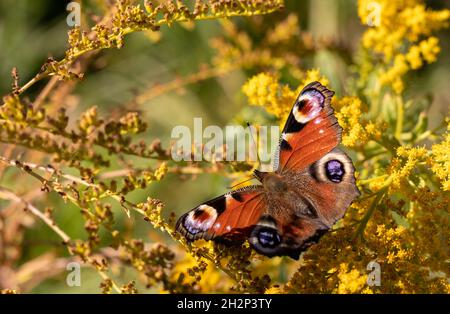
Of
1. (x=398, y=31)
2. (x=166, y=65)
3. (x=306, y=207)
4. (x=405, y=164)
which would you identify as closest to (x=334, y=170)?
(x=306, y=207)

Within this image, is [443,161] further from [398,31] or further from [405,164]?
[398,31]

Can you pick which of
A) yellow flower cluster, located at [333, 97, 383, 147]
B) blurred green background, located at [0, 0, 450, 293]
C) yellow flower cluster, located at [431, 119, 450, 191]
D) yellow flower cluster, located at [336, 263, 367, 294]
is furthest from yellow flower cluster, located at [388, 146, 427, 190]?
blurred green background, located at [0, 0, 450, 293]

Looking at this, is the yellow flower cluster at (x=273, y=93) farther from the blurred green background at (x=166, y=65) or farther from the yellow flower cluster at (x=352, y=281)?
the blurred green background at (x=166, y=65)

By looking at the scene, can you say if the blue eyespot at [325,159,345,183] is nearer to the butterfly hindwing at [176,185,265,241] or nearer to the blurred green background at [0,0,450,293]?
the butterfly hindwing at [176,185,265,241]

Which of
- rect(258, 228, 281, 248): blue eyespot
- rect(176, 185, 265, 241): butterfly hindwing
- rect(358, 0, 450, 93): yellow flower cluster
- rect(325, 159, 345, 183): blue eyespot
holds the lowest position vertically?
rect(258, 228, 281, 248): blue eyespot

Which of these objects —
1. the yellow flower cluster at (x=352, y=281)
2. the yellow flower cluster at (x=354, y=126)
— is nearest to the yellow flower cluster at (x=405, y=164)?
the yellow flower cluster at (x=354, y=126)

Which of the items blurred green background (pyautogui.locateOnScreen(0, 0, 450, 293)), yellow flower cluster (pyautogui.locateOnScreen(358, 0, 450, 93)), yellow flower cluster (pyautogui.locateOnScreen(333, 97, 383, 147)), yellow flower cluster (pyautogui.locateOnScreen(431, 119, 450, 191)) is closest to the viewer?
yellow flower cluster (pyautogui.locateOnScreen(431, 119, 450, 191))

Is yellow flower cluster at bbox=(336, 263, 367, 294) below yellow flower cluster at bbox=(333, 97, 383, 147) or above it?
below
